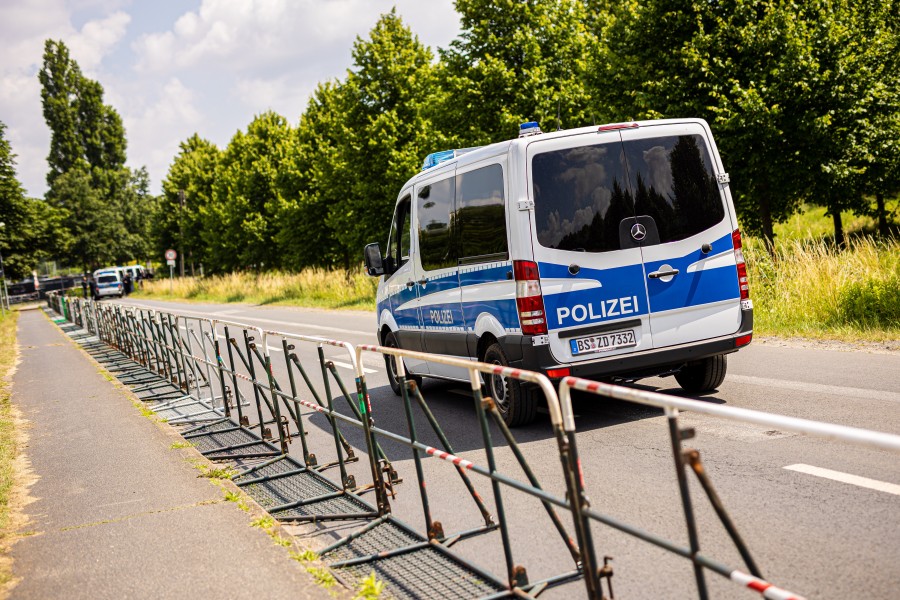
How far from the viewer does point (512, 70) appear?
2159cm

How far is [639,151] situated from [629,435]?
7.98 ft

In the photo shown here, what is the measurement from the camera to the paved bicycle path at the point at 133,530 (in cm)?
419

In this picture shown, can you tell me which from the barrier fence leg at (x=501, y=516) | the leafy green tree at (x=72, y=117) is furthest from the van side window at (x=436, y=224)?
the leafy green tree at (x=72, y=117)

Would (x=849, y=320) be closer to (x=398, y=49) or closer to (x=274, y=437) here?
(x=274, y=437)

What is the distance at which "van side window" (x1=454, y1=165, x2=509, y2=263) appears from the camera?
718cm

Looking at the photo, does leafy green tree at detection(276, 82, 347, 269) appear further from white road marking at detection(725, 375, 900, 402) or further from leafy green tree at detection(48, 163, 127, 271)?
leafy green tree at detection(48, 163, 127, 271)

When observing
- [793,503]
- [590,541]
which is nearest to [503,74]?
[793,503]

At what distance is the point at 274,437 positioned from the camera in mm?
8500

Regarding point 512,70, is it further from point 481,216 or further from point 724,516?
point 724,516

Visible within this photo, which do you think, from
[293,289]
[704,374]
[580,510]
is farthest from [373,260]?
[293,289]

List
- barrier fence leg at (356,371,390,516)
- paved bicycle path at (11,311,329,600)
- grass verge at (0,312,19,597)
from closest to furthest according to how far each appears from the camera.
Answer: paved bicycle path at (11,311,329,600) < grass verge at (0,312,19,597) < barrier fence leg at (356,371,390,516)

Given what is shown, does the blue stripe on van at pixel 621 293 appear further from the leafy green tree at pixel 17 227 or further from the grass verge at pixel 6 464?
the leafy green tree at pixel 17 227

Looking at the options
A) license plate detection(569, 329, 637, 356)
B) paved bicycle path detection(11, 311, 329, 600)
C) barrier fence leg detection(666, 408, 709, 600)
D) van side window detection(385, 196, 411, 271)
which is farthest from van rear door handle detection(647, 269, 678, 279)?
barrier fence leg detection(666, 408, 709, 600)

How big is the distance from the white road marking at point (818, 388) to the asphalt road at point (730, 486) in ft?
0.05
